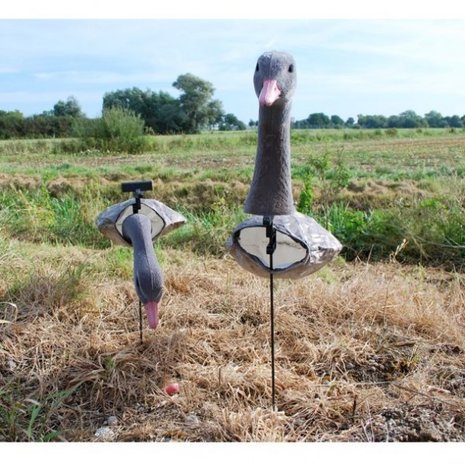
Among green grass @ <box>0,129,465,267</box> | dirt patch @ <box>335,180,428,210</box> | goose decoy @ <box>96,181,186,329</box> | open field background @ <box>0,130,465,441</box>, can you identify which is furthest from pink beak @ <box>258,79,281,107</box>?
dirt patch @ <box>335,180,428,210</box>

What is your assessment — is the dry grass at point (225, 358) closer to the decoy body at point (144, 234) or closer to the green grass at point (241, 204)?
the decoy body at point (144, 234)

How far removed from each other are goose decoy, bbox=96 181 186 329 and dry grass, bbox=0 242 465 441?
33 cm

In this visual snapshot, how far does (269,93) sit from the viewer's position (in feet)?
4.52

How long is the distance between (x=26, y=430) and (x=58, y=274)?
1113 mm

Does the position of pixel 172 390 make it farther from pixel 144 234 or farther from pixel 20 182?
pixel 20 182

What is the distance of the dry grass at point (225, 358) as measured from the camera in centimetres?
159

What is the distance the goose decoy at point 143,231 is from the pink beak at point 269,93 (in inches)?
25.0

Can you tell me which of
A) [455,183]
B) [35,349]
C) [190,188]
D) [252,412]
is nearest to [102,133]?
[190,188]

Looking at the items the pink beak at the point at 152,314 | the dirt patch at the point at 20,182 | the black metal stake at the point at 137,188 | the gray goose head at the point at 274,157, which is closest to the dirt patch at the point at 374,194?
the dirt patch at the point at 20,182

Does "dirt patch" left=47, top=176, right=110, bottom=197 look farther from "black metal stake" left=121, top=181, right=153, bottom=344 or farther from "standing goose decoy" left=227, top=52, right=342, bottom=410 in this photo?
"standing goose decoy" left=227, top=52, right=342, bottom=410

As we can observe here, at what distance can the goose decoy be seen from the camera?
164 cm

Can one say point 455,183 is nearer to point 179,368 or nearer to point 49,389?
point 179,368

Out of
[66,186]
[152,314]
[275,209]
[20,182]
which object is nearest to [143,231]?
[152,314]

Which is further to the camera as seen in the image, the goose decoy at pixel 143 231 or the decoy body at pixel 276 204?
the goose decoy at pixel 143 231
